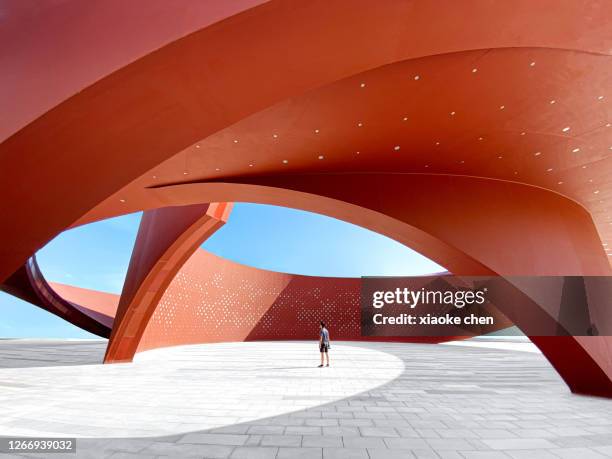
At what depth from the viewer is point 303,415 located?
5.20 metres

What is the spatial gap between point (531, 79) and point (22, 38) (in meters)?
4.87

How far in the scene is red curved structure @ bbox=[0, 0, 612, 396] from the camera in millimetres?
2012

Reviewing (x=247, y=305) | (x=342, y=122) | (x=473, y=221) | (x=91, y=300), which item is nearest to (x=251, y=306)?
(x=247, y=305)

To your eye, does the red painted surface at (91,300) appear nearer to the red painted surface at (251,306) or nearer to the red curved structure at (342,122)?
the red painted surface at (251,306)

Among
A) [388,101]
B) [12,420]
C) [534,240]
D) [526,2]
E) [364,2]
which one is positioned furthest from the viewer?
[534,240]

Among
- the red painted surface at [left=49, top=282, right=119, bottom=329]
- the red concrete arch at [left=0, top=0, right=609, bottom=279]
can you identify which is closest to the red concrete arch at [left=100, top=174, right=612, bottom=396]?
the red concrete arch at [left=0, top=0, right=609, bottom=279]

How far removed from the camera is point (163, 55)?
206 centimetres

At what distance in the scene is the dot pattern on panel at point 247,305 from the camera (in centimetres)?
2097

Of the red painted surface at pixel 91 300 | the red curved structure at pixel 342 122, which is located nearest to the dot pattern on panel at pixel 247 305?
the red painted surface at pixel 91 300

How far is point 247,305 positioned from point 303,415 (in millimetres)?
22035

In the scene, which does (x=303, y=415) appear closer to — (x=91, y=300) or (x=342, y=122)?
(x=342, y=122)

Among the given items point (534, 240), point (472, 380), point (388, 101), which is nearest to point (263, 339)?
point (472, 380)

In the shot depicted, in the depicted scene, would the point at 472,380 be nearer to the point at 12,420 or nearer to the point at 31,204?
the point at 12,420

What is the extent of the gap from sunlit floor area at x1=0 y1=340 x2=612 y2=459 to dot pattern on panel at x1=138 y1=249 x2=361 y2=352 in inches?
478
